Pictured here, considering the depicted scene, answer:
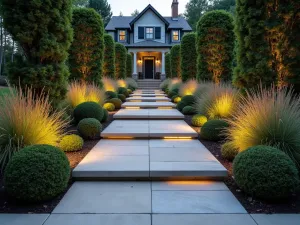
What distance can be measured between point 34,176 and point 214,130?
12.1 ft

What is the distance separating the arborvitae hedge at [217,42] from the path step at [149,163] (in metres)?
6.38

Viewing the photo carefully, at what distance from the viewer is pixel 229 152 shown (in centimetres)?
451

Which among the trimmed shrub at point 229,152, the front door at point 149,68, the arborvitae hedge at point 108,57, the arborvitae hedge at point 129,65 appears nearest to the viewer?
the trimmed shrub at point 229,152

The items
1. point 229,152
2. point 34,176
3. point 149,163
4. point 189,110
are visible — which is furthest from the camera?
point 189,110

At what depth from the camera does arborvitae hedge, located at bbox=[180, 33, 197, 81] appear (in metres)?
15.4

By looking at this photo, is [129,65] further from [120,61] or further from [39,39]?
[39,39]

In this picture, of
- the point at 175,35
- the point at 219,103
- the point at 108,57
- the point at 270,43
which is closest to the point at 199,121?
the point at 219,103

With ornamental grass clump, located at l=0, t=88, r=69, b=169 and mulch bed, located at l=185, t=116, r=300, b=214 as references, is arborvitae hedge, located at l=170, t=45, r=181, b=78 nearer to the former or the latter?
ornamental grass clump, located at l=0, t=88, r=69, b=169

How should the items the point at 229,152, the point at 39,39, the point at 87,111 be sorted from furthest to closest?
1. the point at 87,111
2. the point at 39,39
3. the point at 229,152

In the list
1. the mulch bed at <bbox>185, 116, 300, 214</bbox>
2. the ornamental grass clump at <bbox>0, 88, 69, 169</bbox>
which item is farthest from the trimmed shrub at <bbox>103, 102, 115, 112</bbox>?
the mulch bed at <bbox>185, 116, 300, 214</bbox>

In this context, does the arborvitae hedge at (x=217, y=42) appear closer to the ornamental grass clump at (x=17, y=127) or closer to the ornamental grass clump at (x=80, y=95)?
the ornamental grass clump at (x=80, y=95)

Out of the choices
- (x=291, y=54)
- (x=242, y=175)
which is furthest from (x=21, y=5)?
(x=291, y=54)

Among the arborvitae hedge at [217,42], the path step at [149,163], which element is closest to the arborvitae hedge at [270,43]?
the path step at [149,163]

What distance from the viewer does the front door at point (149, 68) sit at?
31114 mm
